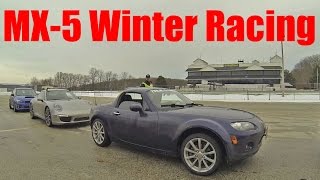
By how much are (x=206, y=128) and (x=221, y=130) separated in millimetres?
257

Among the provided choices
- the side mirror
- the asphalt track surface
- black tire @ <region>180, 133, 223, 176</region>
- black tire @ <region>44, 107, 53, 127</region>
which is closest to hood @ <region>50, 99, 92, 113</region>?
black tire @ <region>44, 107, 53, 127</region>

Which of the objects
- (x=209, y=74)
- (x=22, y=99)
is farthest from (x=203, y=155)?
(x=209, y=74)

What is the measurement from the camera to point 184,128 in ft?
18.2

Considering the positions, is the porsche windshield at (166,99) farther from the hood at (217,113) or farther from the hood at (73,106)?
the hood at (73,106)

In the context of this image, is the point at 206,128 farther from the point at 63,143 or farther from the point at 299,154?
the point at 63,143

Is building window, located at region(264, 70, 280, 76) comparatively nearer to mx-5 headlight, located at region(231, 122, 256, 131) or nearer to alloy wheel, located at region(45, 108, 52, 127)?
alloy wheel, located at region(45, 108, 52, 127)

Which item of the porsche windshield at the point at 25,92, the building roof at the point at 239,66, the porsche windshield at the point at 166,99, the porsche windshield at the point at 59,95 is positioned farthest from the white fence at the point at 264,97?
the building roof at the point at 239,66

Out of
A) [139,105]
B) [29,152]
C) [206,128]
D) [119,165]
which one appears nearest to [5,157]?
[29,152]

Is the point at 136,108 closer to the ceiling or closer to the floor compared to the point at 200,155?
closer to the ceiling

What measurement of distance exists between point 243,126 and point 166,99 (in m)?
1.83

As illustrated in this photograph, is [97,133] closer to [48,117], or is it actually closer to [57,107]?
[57,107]

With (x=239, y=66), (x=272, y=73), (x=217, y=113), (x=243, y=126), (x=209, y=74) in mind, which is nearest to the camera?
(x=243, y=126)

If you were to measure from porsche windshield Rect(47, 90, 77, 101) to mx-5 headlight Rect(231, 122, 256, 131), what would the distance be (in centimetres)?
832

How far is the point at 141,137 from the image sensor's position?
6.30 metres
